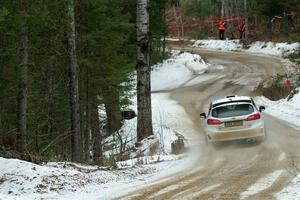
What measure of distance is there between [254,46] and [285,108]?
92.5 ft

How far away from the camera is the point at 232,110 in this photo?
16266 mm

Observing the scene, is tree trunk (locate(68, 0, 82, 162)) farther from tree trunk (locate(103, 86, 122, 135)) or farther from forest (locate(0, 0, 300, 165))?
tree trunk (locate(103, 86, 122, 135))

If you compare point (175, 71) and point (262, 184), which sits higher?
point (175, 71)

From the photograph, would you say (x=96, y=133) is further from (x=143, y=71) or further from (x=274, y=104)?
(x=274, y=104)

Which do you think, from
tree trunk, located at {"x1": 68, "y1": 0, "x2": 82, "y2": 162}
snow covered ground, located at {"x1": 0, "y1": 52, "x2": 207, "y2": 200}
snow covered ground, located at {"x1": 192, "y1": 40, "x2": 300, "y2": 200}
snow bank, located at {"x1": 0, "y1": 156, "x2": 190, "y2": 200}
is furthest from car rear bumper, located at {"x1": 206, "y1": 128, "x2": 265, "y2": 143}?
snow bank, located at {"x1": 0, "y1": 156, "x2": 190, "y2": 200}

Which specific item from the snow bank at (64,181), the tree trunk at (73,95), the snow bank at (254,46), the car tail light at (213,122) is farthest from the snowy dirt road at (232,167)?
the snow bank at (254,46)

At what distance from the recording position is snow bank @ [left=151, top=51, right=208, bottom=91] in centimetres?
3748

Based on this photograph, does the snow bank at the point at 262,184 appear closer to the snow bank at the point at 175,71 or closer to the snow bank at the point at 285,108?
the snow bank at the point at 285,108

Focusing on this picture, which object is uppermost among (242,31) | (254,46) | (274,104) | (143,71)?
(242,31)

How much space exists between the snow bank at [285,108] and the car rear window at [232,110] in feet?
14.1

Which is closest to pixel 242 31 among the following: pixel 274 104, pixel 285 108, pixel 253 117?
pixel 274 104

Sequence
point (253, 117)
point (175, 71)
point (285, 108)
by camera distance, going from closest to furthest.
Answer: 1. point (253, 117)
2. point (285, 108)
3. point (175, 71)

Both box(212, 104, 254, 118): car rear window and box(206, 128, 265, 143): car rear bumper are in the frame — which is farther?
box(212, 104, 254, 118): car rear window

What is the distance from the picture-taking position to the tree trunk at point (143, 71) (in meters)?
17.1
